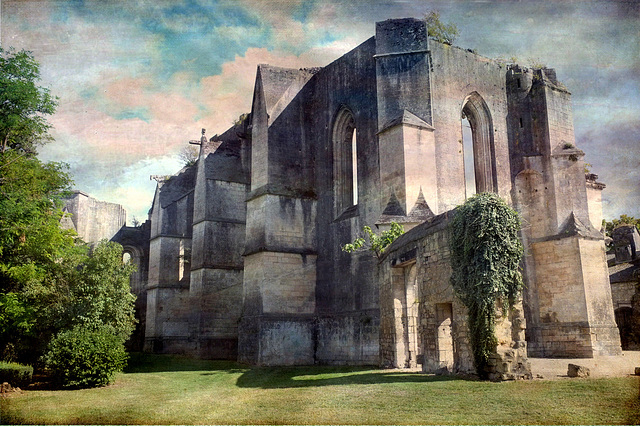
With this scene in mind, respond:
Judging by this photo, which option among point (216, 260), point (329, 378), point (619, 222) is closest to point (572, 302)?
point (329, 378)

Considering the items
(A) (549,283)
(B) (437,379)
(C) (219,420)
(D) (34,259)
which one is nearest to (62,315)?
(D) (34,259)

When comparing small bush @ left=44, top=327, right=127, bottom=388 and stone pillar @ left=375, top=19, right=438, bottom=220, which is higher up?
stone pillar @ left=375, top=19, right=438, bottom=220

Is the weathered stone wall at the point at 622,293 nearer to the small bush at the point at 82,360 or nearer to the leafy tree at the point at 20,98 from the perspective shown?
the small bush at the point at 82,360

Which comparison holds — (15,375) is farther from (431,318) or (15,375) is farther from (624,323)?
(624,323)

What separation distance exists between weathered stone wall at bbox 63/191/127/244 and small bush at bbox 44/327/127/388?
90.5 feet

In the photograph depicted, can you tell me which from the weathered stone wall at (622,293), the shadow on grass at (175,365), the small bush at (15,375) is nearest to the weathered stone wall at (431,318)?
the shadow on grass at (175,365)

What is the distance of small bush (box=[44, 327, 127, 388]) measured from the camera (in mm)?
13664

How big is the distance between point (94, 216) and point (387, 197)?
31.2 m

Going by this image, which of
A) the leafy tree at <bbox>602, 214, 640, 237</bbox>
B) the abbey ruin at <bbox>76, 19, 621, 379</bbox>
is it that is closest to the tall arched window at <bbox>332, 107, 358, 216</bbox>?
the abbey ruin at <bbox>76, 19, 621, 379</bbox>

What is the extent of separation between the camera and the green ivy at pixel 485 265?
31.6ft

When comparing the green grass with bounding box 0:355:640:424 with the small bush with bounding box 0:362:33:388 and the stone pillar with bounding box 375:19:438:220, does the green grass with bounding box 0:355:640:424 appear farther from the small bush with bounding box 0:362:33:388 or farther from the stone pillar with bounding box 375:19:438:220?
the stone pillar with bounding box 375:19:438:220

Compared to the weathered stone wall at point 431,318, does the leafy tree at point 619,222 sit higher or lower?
higher

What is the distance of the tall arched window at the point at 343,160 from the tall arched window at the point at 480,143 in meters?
3.78

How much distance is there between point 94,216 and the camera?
4241cm
